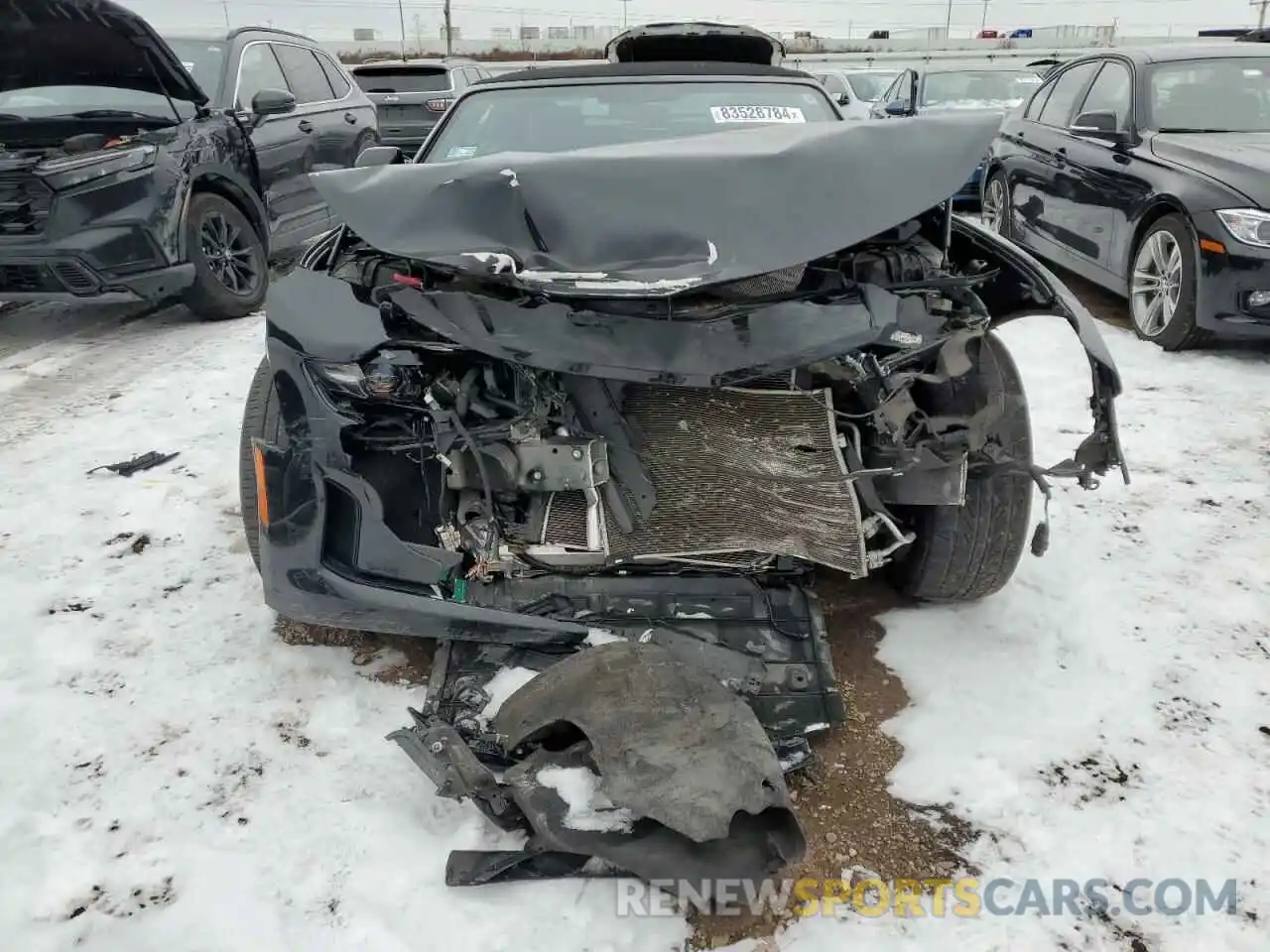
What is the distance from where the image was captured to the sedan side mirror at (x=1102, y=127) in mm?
5246

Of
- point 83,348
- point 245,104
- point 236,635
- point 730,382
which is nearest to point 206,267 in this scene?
point 83,348

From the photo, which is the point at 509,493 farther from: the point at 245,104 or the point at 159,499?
the point at 245,104

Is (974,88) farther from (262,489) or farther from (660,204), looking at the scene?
(262,489)

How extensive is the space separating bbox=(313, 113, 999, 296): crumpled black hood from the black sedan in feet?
10.7

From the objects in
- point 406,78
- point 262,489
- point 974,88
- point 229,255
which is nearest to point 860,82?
point 974,88

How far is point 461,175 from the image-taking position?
6.56 ft

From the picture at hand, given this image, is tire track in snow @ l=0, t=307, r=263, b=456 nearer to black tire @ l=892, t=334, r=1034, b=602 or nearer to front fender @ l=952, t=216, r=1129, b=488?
black tire @ l=892, t=334, r=1034, b=602

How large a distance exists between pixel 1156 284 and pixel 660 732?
4.61 meters

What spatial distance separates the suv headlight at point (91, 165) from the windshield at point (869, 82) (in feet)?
35.4

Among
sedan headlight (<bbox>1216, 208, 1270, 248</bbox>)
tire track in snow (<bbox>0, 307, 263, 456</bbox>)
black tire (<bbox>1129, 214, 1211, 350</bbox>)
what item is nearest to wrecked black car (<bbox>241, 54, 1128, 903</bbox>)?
tire track in snow (<bbox>0, 307, 263, 456</bbox>)

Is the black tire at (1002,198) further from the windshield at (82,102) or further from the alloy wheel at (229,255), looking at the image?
the windshield at (82,102)

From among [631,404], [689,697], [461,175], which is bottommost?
[689,697]

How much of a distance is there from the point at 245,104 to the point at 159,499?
3.82 metres
